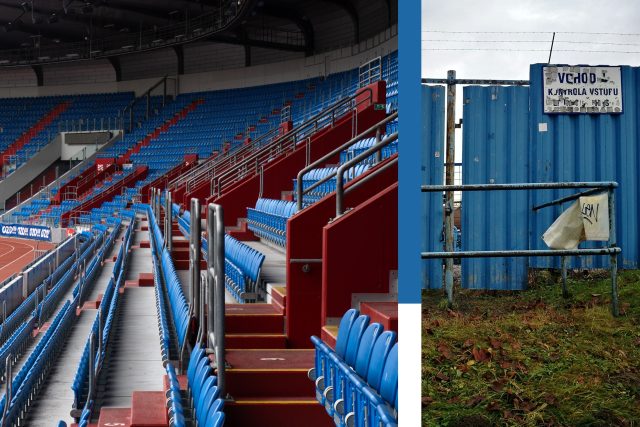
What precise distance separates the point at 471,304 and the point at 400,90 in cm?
275

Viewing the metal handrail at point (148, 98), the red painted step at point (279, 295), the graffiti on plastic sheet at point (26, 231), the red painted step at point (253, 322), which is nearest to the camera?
the red painted step at point (253, 322)

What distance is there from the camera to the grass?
3.01 meters

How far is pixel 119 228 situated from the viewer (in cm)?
2183

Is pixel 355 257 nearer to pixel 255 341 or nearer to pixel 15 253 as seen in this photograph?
pixel 255 341

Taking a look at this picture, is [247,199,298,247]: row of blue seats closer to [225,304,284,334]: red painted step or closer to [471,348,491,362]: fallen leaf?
[225,304,284,334]: red painted step

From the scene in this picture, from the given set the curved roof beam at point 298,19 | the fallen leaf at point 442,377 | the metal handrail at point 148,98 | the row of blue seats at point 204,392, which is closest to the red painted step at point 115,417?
the row of blue seats at point 204,392

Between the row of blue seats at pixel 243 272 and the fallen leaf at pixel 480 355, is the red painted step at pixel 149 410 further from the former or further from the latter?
the fallen leaf at pixel 480 355

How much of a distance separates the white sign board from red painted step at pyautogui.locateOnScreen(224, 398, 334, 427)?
2.20 metres

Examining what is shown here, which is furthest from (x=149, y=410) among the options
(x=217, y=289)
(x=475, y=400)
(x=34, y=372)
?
(x=34, y=372)

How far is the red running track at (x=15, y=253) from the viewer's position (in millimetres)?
19736

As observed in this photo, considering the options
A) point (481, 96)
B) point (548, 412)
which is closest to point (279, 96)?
point (481, 96)

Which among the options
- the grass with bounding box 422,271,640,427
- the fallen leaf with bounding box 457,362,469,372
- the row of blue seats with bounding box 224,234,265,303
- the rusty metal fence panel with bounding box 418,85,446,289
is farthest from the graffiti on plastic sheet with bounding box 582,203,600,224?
the row of blue seats with bounding box 224,234,265,303

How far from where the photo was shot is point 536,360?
11.4 feet

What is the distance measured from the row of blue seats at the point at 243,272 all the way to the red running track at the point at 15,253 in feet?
40.8
